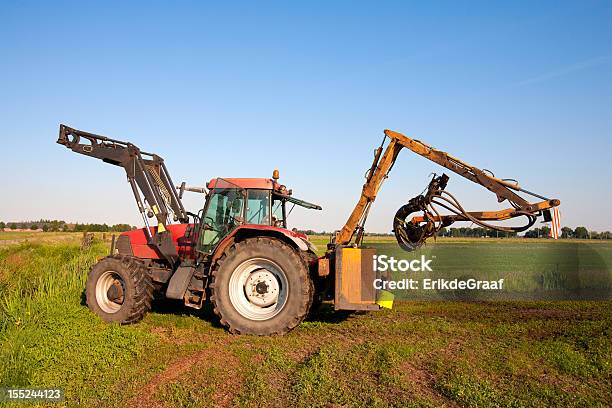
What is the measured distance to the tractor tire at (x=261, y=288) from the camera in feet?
27.2

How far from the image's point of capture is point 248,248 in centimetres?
859

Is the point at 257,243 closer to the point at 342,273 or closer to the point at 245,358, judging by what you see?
the point at 342,273

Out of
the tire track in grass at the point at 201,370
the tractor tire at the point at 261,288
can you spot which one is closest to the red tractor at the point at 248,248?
the tractor tire at the point at 261,288

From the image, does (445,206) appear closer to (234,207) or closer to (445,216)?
(445,216)

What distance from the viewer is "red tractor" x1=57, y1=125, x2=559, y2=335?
8445mm

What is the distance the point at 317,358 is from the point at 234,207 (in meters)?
3.83

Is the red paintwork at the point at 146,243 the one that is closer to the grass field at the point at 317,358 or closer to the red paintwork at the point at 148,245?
the red paintwork at the point at 148,245

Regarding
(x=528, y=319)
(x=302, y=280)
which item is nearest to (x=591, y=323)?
(x=528, y=319)

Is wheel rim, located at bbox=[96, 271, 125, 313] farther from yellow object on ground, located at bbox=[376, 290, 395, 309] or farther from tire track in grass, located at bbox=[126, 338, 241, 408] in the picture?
yellow object on ground, located at bbox=[376, 290, 395, 309]

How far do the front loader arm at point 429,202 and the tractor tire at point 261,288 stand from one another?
5.11ft

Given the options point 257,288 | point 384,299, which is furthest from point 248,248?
point 384,299

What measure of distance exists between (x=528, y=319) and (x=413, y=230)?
9.23ft

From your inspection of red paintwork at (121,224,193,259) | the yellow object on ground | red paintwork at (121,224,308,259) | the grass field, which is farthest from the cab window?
the yellow object on ground

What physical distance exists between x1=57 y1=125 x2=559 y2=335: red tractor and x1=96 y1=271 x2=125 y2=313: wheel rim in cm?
2
